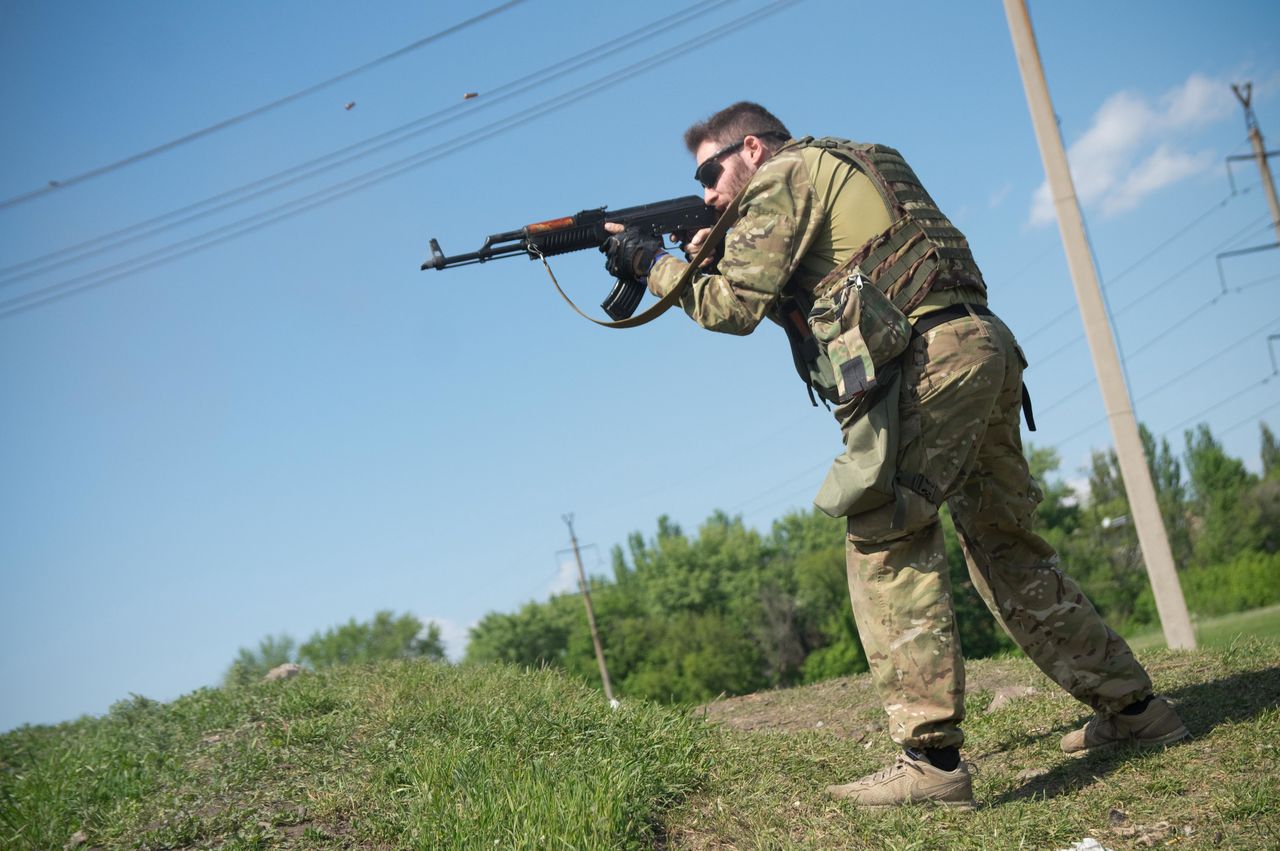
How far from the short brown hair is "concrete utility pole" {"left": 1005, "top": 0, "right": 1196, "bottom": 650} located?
210 inches

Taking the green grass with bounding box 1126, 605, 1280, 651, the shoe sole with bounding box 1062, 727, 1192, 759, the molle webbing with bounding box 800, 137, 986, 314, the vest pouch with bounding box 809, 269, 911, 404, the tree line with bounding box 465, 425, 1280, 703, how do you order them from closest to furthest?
1. the vest pouch with bounding box 809, 269, 911, 404
2. the molle webbing with bounding box 800, 137, 986, 314
3. the shoe sole with bounding box 1062, 727, 1192, 759
4. the green grass with bounding box 1126, 605, 1280, 651
5. the tree line with bounding box 465, 425, 1280, 703

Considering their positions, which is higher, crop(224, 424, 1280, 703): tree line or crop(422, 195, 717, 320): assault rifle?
crop(422, 195, 717, 320): assault rifle

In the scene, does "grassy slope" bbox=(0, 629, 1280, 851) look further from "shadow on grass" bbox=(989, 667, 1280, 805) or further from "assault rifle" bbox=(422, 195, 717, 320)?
"assault rifle" bbox=(422, 195, 717, 320)

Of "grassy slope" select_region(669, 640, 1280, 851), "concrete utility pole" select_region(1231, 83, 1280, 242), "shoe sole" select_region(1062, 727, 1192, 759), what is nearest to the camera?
"grassy slope" select_region(669, 640, 1280, 851)

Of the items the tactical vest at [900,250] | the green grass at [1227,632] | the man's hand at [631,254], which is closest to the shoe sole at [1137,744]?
the tactical vest at [900,250]

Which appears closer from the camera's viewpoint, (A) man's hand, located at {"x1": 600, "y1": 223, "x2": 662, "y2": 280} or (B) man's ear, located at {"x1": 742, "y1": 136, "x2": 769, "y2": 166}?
(B) man's ear, located at {"x1": 742, "y1": 136, "x2": 769, "y2": 166}

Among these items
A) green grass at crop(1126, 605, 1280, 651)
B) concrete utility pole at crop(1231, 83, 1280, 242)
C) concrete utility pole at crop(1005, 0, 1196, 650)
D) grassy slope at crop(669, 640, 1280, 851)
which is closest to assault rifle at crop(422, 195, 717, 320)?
grassy slope at crop(669, 640, 1280, 851)

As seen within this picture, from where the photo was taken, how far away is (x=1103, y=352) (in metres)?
8.60

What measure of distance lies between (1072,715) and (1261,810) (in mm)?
1663

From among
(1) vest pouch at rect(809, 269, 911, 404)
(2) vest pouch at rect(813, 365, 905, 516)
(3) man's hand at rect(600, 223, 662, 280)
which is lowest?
(2) vest pouch at rect(813, 365, 905, 516)

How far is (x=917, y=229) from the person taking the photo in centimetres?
384

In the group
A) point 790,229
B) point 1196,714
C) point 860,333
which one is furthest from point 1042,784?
point 790,229

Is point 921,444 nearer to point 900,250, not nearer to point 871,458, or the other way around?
point 871,458

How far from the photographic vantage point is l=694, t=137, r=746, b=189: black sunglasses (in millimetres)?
4379
